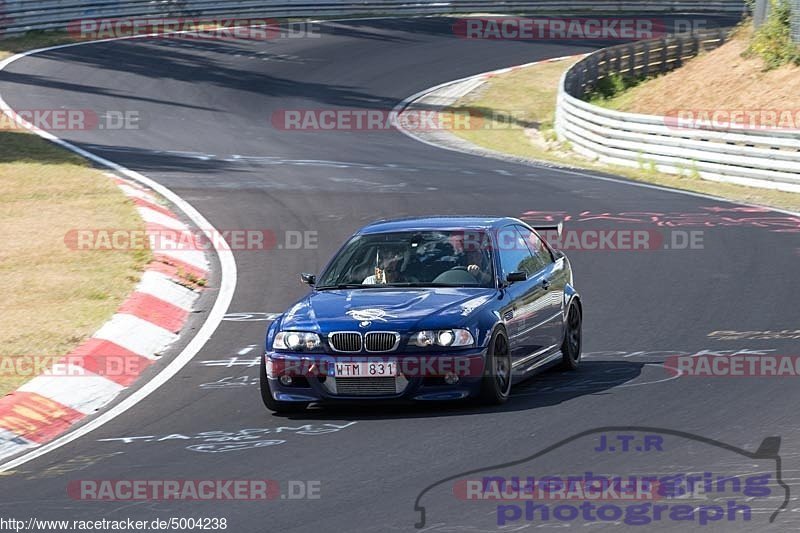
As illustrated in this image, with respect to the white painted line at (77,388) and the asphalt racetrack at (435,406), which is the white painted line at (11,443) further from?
the white painted line at (77,388)

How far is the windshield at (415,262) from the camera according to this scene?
1070 centimetres

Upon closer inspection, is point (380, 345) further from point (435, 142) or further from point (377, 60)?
point (377, 60)

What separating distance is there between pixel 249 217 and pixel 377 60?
25.3m

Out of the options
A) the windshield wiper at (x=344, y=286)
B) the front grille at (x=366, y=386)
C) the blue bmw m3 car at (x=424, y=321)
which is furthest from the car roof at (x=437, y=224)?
the front grille at (x=366, y=386)

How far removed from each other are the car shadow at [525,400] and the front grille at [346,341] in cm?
39

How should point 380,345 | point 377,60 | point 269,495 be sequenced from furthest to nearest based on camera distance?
point 377,60
point 380,345
point 269,495

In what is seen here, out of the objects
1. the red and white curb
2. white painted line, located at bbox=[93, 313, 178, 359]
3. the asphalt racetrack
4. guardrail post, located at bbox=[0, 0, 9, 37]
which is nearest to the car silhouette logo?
the asphalt racetrack

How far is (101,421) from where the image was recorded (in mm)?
10141

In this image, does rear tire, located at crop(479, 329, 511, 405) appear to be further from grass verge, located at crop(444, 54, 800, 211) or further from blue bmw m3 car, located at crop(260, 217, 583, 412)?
grass verge, located at crop(444, 54, 800, 211)

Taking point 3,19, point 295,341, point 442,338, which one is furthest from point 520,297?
point 3,19

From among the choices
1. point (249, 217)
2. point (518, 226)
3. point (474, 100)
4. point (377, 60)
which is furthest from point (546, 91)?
point (518, 226)

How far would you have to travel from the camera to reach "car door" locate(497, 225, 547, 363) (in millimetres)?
10445

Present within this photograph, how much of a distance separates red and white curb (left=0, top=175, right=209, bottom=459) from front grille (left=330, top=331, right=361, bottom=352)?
2072 millimetres

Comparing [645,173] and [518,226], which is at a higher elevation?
[518,226]
